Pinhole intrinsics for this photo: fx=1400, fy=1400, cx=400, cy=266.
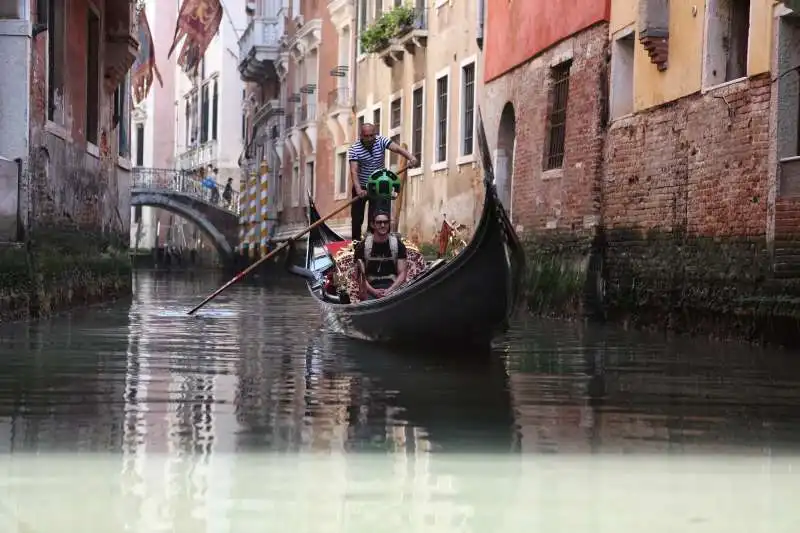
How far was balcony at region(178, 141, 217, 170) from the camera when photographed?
41081mm

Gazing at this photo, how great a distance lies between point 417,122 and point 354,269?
37.1 ft

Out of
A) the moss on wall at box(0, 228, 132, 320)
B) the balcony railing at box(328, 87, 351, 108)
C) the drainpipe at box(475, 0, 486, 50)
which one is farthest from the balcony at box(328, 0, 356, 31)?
the moss on wall at box(0, 228, 132, 320)

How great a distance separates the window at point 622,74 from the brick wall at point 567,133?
1.01ft

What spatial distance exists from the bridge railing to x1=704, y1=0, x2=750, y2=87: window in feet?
Answer: 87.8

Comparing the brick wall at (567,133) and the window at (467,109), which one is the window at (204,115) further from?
the brick wall at (567,133)

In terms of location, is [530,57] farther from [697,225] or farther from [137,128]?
[137,128]

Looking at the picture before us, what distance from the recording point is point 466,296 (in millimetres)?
8742

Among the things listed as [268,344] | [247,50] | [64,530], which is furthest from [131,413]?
[247,50]

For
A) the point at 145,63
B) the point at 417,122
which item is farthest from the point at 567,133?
the point at 145,63

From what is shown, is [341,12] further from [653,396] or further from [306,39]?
[653,396]

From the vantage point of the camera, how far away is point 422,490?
423cm

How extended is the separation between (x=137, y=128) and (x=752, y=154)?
151 feet

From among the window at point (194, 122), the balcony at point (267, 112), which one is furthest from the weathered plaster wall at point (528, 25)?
the window at point (194, 122)

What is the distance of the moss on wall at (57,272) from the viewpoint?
10.6 metres
